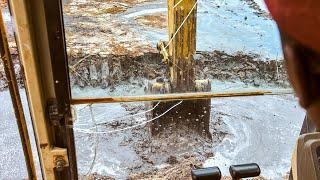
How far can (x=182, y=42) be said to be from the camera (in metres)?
Result: 3.37

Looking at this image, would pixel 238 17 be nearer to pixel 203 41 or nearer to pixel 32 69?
pixel 203 41

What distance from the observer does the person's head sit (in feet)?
1.07

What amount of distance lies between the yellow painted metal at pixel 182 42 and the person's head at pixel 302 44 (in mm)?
2717

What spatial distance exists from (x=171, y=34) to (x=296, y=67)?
9.82ft

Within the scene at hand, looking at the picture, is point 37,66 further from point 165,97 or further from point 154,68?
point 154,68

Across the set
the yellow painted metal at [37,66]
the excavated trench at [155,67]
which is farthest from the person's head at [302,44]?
the excavated trench at [155,67]

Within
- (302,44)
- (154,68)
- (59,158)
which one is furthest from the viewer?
(154,68)

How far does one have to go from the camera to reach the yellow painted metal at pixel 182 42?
310 cm

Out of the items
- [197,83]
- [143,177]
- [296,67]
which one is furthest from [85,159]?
[296,67]

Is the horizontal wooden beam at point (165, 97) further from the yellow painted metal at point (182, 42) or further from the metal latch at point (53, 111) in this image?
the yellow painted metal at point (182, 42)

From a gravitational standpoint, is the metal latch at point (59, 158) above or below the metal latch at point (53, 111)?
below

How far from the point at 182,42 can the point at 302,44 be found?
10.0 ft

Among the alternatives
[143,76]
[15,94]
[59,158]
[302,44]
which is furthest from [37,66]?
[143,76]

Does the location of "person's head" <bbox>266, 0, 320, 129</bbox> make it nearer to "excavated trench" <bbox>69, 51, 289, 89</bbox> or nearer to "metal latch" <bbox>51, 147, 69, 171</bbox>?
"metal latch" <bbox>51, 147, 69, 171</bbox>
